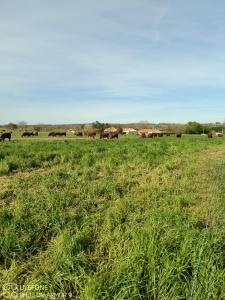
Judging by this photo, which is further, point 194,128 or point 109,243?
point 194,128

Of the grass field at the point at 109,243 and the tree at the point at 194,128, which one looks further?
the tree at the point at 194,128

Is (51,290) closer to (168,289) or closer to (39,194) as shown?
(168,289)

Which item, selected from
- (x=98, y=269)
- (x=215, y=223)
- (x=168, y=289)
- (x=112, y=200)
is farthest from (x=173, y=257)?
(x=112, y=200)

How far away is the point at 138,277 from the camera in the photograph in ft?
13.6

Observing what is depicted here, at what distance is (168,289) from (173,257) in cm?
67

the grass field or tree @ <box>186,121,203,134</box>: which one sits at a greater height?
tree @ <box>186,121,203,134</box>

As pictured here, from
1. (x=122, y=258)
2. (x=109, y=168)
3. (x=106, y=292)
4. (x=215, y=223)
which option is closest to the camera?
(x=106, y=292)

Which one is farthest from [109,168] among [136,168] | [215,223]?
[215,223]

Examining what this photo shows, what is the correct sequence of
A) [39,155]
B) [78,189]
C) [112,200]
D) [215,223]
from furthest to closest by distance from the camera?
[39,155] < [78,189] < [112,200] < [215,223]

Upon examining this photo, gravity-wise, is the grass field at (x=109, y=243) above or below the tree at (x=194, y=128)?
below

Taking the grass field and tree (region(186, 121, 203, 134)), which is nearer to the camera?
the grass field

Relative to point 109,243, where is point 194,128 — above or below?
above

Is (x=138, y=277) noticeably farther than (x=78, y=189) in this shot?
No

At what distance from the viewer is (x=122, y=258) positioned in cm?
455
